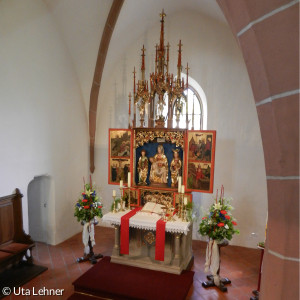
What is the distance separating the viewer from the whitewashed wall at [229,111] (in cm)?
819

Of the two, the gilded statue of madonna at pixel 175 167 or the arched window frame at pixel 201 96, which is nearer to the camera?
the gilded statue of madonna at pixel 175 167

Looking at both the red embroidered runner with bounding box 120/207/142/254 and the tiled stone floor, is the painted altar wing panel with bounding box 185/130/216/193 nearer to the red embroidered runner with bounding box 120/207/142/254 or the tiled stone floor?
the red embroidered runner with bounding box 120/207/142/254

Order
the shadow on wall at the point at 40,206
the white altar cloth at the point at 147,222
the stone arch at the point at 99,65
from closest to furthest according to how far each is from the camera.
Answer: the white altar cloth at the point at 147,222 → the stone arch at the point at 99,65 → the shadow on wall at the point at 40,206

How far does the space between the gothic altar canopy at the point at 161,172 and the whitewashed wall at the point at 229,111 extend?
172 cm

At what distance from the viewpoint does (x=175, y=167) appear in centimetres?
728

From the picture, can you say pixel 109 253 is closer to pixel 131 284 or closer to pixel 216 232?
pixel 131 284

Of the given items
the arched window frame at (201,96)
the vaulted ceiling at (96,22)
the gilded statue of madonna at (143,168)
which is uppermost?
the vaulted ceiling at (96,22)

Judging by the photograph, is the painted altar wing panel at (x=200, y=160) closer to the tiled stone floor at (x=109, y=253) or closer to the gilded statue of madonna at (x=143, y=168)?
the gilded statue of madonna at (x=143, y=168)

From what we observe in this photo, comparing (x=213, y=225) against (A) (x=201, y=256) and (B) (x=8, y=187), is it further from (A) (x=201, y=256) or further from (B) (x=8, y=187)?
(B) (x=8, y=187)

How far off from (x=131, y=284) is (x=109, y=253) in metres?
2.03

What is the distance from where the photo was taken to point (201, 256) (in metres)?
7.72

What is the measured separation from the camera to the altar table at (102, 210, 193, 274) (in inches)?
244

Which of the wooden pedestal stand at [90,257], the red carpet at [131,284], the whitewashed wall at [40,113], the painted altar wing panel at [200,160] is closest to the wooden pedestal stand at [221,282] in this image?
the red carpet at [131,284]

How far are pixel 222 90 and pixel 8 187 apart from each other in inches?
267
